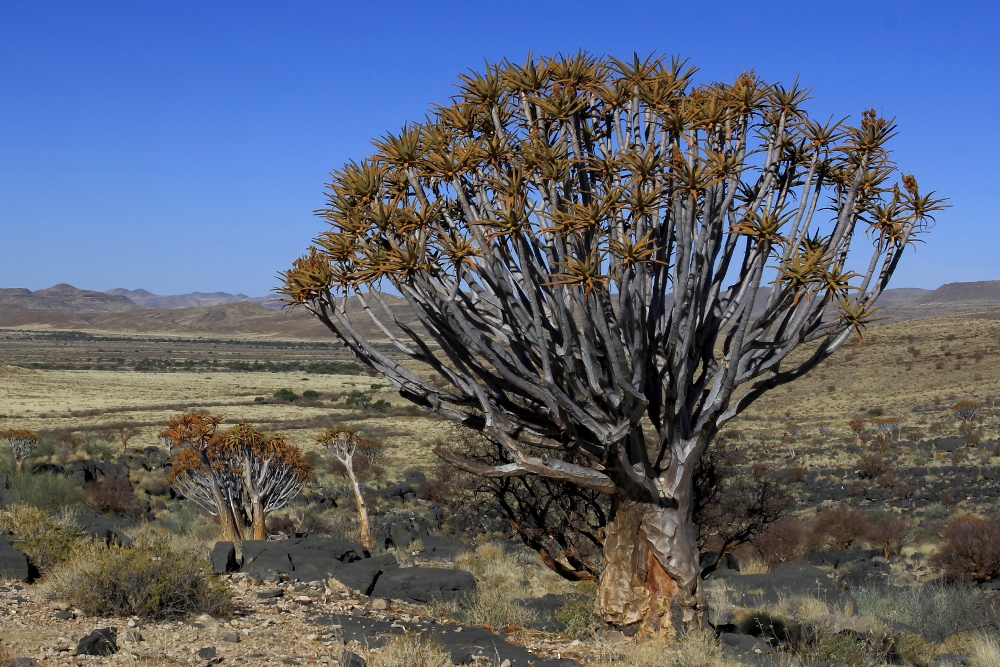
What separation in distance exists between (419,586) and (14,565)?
13.9ft

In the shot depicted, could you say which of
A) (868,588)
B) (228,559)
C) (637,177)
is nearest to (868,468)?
(868,588)

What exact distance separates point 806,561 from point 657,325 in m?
12.0

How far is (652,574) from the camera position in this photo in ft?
25.4

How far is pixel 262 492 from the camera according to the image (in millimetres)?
15789

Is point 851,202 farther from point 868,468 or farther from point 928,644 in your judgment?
point 868,468

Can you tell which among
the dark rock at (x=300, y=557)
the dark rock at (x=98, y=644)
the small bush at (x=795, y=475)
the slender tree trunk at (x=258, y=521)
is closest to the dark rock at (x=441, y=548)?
the slender tree trunk at (x=258, y=521)

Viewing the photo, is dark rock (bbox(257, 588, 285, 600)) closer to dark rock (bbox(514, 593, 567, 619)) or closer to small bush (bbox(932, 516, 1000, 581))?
dark rock (bbox(514, 593, 567, 619))

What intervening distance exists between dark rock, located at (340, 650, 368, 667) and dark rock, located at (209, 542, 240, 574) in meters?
4.01

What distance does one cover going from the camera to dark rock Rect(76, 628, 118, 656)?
689cm

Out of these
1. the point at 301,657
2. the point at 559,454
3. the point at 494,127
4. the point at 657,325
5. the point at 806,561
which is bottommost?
the point at 806,561

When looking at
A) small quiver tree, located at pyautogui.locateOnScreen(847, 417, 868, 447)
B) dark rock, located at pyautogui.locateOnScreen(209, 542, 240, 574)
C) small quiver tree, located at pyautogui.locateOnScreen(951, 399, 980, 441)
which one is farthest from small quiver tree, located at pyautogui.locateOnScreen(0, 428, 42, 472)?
small quiver tree, located at pyautogui.locateOnScreen(951, 399, 980, 441)

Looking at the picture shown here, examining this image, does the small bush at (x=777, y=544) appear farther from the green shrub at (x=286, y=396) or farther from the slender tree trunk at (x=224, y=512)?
the green shrub at (x=286, y=396)

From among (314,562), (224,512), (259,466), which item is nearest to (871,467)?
(259,466)

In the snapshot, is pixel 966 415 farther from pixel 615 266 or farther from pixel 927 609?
pixel 615 266
